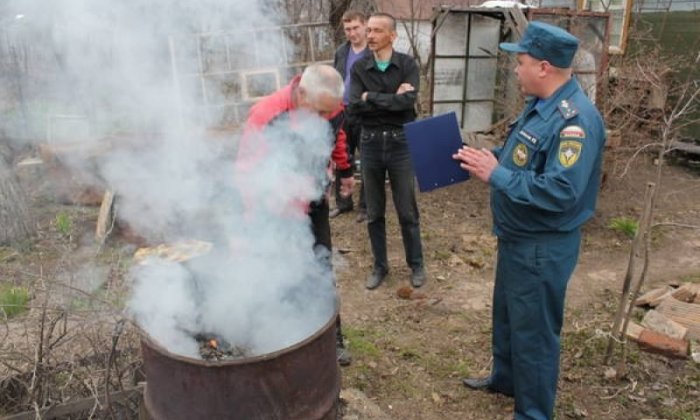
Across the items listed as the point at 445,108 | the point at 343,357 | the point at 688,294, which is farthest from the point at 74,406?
the point at 445,108

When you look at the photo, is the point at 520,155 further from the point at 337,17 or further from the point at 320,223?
the point at 337,17

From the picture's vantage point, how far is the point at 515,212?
2.82 metres

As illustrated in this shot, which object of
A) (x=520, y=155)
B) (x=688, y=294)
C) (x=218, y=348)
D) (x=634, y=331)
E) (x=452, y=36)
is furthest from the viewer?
(x=452, y=36)

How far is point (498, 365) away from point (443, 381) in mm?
447

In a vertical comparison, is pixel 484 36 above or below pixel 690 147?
above

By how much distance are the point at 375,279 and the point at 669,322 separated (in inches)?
91.9

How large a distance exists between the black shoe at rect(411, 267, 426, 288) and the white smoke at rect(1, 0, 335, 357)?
4.84ft

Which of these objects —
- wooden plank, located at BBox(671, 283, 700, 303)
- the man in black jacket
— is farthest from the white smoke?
wooden plank, located at BBox(671, 283, 700, 303)

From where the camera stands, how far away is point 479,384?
359cm

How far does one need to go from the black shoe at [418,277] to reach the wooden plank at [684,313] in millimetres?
1888

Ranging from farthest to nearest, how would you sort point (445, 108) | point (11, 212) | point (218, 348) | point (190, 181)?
point (445, 108) < point (11, 212) < point (190, 181) < point (218, 348)

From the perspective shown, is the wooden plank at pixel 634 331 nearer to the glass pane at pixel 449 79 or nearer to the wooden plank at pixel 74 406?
the wooden plank at pixel 74 406

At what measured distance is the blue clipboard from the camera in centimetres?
329

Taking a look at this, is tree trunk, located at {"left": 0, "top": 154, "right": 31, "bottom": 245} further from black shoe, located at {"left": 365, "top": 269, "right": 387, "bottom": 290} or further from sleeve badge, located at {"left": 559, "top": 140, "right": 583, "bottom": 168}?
sleeve badge, located at {"left": 559, "top": 140, "right": 583, "bottom": 168}
